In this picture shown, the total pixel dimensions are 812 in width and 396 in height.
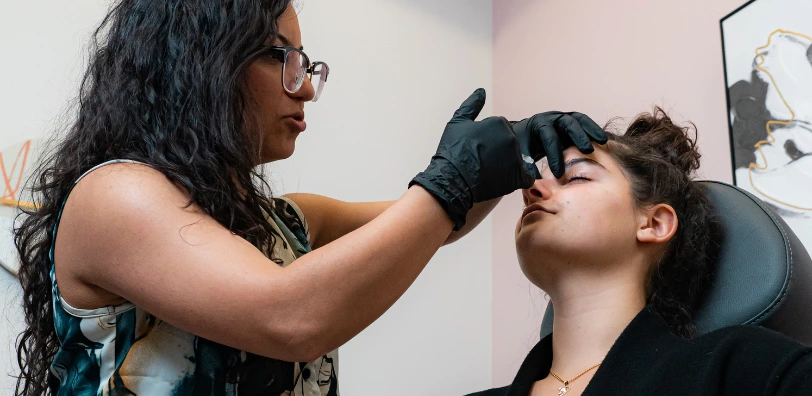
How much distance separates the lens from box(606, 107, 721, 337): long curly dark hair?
49.8 inches

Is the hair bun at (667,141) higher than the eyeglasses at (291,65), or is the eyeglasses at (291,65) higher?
the eyeglasses at (291,65)

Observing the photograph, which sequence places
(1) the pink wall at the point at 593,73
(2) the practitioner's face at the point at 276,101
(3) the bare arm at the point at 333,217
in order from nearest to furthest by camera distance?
(2) the practitioner's face at the point at 276,101 → (3) the bare arm at the point at 333,217 → (1) the pink wall at the point at 593,73

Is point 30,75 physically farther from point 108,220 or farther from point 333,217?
point 108,220

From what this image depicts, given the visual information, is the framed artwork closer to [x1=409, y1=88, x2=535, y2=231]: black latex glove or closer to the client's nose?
the client's nose

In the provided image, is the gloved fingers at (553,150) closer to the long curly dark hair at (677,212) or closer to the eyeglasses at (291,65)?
the long curly dark hair at (677,212)

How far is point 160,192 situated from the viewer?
0.88 meters

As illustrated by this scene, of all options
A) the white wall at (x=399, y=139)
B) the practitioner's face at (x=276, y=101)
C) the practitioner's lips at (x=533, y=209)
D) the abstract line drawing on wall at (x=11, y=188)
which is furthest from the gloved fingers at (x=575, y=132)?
the abstract line drawing on wall at (x=11, y=188)

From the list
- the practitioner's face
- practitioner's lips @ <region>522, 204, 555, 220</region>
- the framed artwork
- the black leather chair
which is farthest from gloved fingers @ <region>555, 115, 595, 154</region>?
the framed artwork

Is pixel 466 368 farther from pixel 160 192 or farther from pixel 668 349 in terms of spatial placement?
pixel 160 192

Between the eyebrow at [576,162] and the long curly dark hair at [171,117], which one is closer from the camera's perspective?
the long curly dark hair at [171,117]

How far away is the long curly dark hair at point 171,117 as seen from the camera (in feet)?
3.23

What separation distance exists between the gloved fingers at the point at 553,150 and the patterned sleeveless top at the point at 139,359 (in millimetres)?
595

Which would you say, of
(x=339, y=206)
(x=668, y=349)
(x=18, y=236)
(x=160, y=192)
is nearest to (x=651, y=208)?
(x=668, y=349)

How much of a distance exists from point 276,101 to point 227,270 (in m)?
0.36
